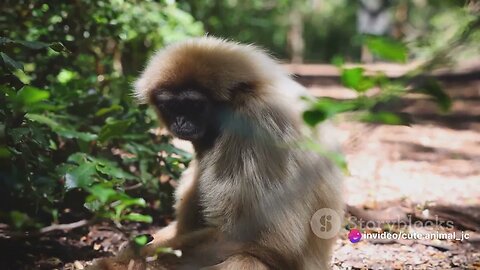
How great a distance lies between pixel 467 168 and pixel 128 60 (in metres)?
5.91

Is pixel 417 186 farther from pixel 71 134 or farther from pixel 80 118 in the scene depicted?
pixel 71 134

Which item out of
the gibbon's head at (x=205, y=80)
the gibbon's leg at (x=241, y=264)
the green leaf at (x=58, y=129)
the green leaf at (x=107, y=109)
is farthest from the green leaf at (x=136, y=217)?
the green leaf at (x=107, y=109)

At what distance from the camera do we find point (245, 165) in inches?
144

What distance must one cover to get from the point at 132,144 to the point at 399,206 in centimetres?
335

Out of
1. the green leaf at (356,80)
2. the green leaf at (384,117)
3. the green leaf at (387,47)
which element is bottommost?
the green leaf at (384,117)

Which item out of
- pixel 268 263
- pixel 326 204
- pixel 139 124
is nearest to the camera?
pixel 268 263

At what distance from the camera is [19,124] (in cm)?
401

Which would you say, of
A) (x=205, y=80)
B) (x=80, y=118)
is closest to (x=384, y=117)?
(x=205, y=80)

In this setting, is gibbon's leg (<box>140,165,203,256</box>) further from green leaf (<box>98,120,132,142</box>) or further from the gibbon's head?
green leaf (<box>98,120,132,142</box>)

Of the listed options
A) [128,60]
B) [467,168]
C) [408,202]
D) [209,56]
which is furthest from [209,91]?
[467,168]

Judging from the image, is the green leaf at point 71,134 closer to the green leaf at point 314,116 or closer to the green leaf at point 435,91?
the green leaf at point 314,116

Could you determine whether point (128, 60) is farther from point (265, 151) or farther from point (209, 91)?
point (265, 151)

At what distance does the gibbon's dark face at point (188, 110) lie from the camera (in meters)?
4.24

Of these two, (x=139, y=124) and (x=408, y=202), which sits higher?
(x=408, y=202)
